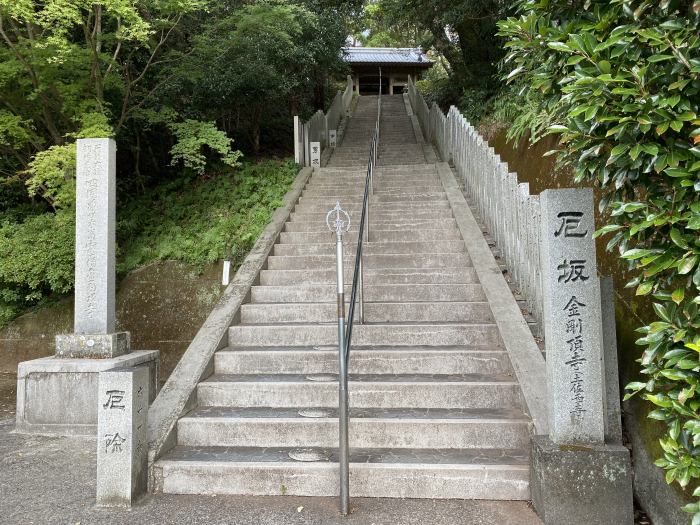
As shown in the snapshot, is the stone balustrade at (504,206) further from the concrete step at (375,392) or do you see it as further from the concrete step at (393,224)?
the concrete step at (375,392)

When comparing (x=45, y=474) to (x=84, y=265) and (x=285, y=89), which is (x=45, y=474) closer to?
(x=84, y=265)

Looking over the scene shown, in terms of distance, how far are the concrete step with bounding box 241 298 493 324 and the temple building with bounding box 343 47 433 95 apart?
23923 mm

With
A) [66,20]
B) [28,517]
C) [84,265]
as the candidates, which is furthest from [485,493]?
[66,20]

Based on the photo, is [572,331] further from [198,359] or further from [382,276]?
[198,359]

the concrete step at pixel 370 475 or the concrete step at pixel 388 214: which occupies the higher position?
the concrete step at pixel 388 214

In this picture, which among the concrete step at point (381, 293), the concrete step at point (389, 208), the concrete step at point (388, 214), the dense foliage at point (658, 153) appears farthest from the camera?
the concrete step at point (389, 208)

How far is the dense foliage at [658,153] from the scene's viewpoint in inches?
72.3

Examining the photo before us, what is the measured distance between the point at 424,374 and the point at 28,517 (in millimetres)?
3162

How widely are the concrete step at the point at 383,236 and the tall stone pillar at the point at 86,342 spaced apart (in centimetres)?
272

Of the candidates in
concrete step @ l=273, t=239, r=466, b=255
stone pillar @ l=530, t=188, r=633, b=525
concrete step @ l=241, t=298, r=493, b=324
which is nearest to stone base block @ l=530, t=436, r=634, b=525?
stone pillar @ l=530, t=188, r=633, b=525

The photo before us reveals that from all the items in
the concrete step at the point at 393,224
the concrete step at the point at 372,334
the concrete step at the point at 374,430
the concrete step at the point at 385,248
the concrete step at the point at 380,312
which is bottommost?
the concrete step at the point at 374,430

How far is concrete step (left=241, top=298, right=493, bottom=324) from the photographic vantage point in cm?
498

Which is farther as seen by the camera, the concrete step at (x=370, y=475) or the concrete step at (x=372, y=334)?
the concrete step at (x=372, y=334)

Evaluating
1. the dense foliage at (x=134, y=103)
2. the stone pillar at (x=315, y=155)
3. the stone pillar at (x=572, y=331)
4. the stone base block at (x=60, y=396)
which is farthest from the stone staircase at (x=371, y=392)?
the stone pillar at (x=315, y=155)
